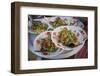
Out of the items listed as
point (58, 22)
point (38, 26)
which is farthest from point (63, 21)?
point (38, 26)

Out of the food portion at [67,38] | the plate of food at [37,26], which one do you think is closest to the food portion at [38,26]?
the plate of food at [37,26]

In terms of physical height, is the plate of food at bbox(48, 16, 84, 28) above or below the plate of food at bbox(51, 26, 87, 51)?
above

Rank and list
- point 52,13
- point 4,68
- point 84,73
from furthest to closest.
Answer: point 84,73, point 52,13, point 4,68

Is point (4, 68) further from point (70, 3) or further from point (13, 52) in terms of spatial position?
point (70, 3)

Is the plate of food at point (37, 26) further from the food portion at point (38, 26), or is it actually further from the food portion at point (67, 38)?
the food portion at point (67, 38)

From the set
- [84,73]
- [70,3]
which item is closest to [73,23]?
[70,3]

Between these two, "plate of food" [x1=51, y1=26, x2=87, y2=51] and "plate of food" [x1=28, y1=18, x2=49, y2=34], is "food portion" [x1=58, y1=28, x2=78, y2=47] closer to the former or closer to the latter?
"plate of food" [x1=51, y1=26, x2=87, y2=51]

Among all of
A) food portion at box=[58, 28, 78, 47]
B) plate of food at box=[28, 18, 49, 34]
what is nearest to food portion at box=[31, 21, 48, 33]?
plate of food at box=[28, 18, 49, 34]

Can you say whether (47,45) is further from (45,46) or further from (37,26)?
(37,26)
